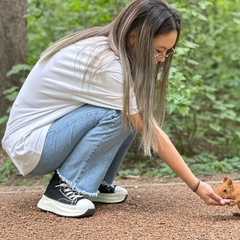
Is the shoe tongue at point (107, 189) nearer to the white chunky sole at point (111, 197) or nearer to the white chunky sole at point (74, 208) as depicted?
the white chunky sole at point (111, 197)

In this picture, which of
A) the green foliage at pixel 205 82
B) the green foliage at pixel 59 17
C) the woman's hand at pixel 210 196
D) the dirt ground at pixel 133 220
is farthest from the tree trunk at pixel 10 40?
the woman's hand at pixel 210 196

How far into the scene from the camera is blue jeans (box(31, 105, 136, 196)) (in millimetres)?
3189

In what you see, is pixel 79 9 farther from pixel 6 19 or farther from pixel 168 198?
pixel 168 198

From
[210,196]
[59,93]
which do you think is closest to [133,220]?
[210,196]

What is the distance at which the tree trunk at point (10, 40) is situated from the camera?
580 cm

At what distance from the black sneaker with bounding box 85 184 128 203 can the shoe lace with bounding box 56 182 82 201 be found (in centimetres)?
31

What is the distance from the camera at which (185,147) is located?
600 centimetres

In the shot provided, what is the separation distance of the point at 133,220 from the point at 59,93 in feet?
2.80

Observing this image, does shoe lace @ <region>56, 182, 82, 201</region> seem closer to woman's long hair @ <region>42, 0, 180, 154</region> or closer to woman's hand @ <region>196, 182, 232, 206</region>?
woman's long hair @ <region>42, 0, 180, 154</region>

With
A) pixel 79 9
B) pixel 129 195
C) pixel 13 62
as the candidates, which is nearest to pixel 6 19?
pixel 13 62

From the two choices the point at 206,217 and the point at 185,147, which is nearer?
the point at 206,217

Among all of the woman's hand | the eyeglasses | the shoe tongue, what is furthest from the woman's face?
the shoe tongue

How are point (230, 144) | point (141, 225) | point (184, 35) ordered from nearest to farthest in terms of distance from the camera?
point (141, 225)
point (184, 35)
point (230, 144)

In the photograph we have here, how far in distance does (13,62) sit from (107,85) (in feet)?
9.62
